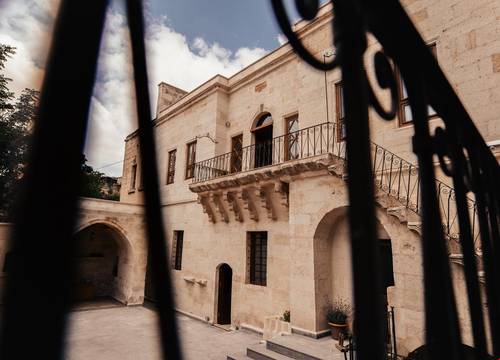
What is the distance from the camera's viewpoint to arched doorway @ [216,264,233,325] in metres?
11.0

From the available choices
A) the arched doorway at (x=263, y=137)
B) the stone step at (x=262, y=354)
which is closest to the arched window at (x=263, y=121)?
the arched doorway at (x=263, y=137)

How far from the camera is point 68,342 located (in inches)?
13.2

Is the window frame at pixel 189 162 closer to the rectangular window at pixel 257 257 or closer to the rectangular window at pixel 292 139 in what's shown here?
the rectangular window at pixel 257 257

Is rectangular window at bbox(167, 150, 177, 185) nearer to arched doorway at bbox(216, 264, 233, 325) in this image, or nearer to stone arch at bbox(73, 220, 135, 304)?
stone arch at bbox(73, 220, 135, 304)

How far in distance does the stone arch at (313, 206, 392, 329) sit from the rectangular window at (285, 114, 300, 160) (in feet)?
7.85

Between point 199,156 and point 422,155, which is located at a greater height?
point 199,156

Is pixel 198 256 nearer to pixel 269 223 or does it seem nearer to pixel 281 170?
pixel 269 223

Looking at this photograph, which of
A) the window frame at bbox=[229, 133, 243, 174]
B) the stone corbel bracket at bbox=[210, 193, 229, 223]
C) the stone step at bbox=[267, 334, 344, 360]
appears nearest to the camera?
the stone step at bbox=[267, 334, 344, 360]

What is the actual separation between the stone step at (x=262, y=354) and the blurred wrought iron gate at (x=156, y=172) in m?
6.66

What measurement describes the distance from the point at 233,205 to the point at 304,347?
4.93m

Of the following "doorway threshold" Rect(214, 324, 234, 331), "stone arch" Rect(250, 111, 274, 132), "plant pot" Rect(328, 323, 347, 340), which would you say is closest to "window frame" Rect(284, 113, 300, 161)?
"stone arch" Rect(250, 111, 274, 132)

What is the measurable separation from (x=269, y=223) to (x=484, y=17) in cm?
693

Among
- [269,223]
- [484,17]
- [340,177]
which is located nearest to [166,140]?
[269,223]

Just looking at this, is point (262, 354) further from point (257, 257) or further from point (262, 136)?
point (262, 136)
